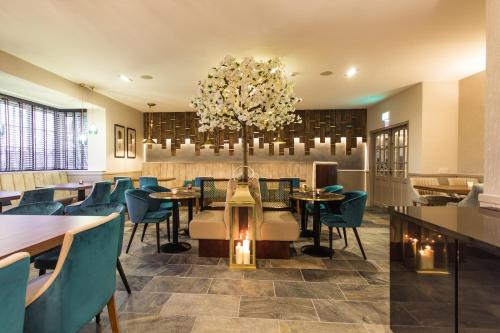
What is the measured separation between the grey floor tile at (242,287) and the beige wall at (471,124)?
15.3 ft

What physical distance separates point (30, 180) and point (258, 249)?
499cm

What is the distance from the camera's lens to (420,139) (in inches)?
→ 211

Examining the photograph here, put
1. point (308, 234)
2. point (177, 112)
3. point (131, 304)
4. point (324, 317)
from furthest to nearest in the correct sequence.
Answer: point (177, 112) < point (308, 234) < point (131, 304) < point (324, 317)

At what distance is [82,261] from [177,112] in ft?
25.8

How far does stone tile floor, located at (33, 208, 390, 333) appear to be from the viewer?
2057 mm

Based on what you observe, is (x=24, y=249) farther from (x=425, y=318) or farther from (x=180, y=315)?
(x=425, y=318)

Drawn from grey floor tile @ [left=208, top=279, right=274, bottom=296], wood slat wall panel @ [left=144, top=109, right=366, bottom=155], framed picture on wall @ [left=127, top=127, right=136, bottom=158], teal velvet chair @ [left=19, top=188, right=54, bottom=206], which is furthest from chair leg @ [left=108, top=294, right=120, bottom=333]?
framed picture on wall @ [left=127, top=127, right=136, bottom=158]

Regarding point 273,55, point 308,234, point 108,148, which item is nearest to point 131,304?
point 308,234

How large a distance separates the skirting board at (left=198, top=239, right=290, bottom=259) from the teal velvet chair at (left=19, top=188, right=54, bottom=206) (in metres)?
2.10

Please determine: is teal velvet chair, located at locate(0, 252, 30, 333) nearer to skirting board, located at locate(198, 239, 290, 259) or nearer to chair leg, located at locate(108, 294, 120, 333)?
chair leg, located at locate(108, 294, 120, 333)

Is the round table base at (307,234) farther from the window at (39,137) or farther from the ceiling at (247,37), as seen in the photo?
the window at (39,137)

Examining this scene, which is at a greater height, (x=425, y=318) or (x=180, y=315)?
(x=425, y=318)

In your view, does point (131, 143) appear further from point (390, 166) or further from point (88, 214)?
point (390, 166)

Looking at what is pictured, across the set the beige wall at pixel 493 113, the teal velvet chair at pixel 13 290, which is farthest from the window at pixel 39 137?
the beige wall at pixel 493 113
